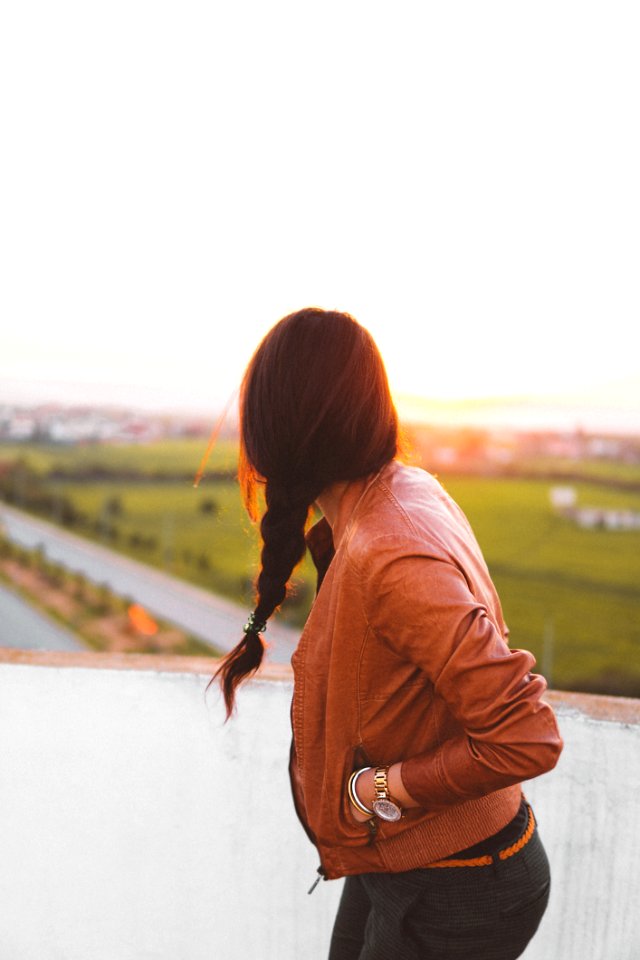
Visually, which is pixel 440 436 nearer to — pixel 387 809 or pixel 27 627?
pixel 27 627

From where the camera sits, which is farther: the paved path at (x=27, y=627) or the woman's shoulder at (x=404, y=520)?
the paved path at (x=27, y=627)

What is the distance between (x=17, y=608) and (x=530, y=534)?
36172mm

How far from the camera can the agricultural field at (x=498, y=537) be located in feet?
171

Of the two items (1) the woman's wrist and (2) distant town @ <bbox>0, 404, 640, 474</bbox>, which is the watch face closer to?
(1) the woman's wrist

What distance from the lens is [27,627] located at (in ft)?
147

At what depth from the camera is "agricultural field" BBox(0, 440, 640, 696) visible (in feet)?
171

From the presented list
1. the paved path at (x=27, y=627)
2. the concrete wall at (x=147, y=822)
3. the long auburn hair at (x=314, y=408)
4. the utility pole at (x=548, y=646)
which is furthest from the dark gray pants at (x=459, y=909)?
the utility pole at (x=548, y=646)

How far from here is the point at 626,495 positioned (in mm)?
60031

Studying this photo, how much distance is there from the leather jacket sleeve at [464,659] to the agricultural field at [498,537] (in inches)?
1945

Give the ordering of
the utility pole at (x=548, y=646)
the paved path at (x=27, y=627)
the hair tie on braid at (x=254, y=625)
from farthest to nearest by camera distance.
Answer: the utility pole at (x=548, y=646), the paved path at (x=27, y=627), the hair tie on braid at (x=254, y=625)

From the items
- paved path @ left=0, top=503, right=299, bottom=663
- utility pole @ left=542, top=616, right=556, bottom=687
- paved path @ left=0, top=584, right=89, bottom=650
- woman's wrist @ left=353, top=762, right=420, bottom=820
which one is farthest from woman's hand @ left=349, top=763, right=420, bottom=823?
utility pole @ left=542, top=616, right=556, bottom=687

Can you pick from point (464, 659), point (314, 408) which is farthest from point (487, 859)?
point (314, 408)

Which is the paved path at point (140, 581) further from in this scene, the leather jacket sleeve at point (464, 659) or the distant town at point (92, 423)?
the leather jacket sleeve at point (464, 659)

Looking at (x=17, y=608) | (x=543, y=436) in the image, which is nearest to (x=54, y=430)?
(x=17, y=608)
